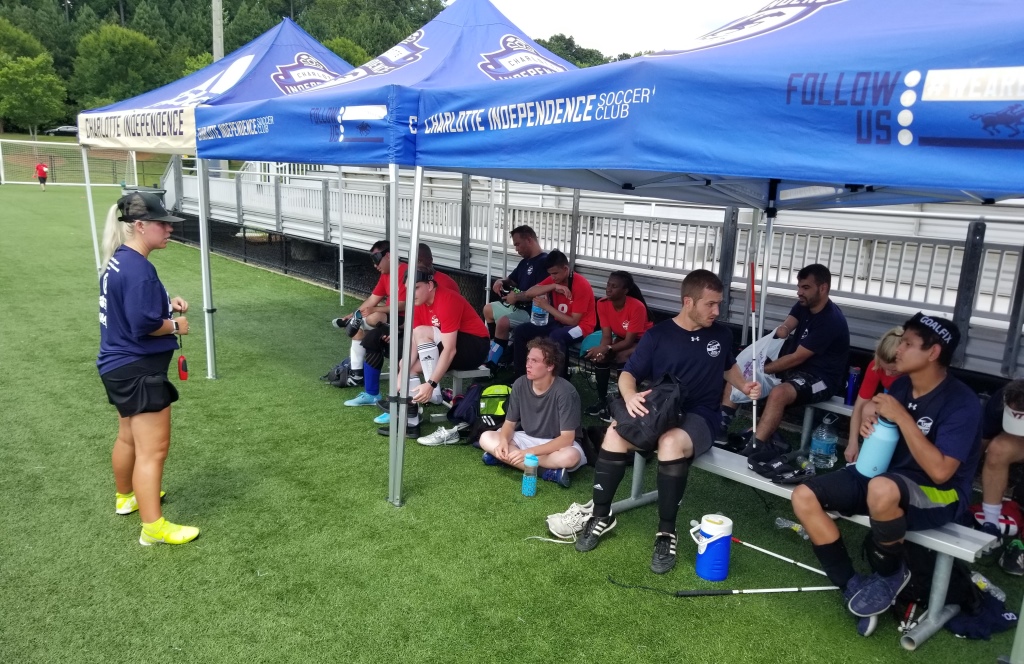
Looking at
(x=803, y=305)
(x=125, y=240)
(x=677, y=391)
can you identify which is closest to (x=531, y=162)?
(x=677, y=391)

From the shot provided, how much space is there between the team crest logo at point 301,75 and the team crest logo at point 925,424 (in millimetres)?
5729

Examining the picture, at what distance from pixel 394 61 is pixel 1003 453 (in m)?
4.60

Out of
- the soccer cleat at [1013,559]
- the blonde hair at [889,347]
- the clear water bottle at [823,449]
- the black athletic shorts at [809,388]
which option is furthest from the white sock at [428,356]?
the soccer cleat at [1013,559]

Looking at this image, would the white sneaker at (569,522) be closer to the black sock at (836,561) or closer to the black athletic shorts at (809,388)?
the black sock at (836,561)

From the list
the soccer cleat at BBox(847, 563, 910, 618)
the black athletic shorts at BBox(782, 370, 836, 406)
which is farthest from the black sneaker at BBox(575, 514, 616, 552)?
the black athletic shorts at BBox(782, 370, 836, 406)

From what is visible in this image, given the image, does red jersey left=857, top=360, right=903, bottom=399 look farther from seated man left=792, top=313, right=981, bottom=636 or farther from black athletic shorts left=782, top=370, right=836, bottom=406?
seated man left=792, top=313, right=981, bottom=636

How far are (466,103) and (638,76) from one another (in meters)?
1.10

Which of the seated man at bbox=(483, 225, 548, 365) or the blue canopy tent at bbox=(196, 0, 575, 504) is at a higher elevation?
the blue canopy tent at bbox=(196, 0, 575, 504)

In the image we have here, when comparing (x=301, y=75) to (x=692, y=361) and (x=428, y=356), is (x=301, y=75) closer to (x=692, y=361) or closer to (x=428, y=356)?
(x=428, y=356)

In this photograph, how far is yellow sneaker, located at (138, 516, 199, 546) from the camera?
12.1ft

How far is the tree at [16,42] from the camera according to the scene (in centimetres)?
6556

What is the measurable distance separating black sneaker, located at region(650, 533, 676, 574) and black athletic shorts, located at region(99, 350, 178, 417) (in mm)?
2617

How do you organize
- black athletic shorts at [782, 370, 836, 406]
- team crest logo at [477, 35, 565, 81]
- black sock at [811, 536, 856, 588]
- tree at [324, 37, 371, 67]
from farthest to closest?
tree at [324, 37, 371, 67] < team crest logo at [477, 35, 565, 81] < black athletic shorts at [782, 370, 836, 406] < black sock at [811, 536, 856, 588]

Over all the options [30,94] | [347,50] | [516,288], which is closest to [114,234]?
[516,288]
